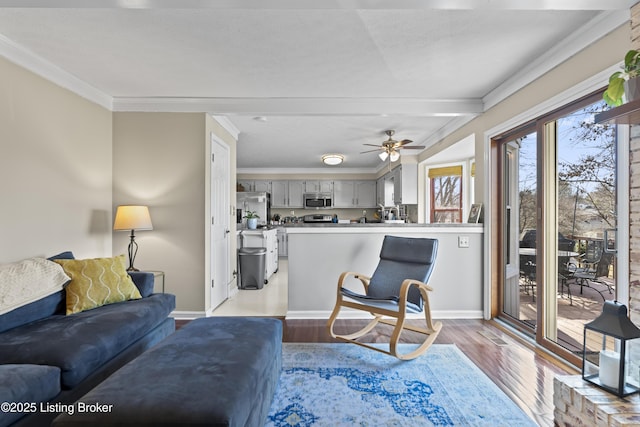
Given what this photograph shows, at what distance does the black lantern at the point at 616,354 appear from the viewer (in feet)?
4.96

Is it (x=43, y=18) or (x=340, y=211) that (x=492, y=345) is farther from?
(x=340, y=211)

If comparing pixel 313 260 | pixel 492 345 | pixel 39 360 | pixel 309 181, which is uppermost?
pixel 309 181

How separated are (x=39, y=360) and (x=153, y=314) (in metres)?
0.81

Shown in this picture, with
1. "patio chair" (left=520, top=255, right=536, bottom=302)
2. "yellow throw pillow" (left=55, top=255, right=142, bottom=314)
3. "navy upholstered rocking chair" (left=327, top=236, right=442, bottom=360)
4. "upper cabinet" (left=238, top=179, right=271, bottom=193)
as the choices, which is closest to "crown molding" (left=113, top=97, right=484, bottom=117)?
"navy upholstered rocking chair" (left=327, top=236, right=442, bottom=360)

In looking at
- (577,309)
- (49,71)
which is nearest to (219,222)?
(49,71)

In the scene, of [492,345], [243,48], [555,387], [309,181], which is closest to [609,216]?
[555,387]

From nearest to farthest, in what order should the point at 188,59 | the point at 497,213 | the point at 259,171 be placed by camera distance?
the point at 188,59
the point at 497,213
the point at 259,171

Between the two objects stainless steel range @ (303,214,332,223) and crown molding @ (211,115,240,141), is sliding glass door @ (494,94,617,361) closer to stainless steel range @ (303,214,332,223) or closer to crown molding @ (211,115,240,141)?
crown molding @ (211,115,240,141)

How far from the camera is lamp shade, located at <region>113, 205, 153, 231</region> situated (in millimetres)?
3174

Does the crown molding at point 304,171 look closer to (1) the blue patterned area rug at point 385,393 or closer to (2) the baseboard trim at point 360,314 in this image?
(2) the baseboard trim at point 360,314

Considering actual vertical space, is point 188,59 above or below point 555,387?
above

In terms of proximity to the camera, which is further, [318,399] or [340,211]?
[340,211]

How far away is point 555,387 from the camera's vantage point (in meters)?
1.79

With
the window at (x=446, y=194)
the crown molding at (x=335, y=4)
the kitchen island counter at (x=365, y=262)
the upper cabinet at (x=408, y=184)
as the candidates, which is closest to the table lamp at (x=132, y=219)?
the kitchen island counter at (x=365, y=262)
